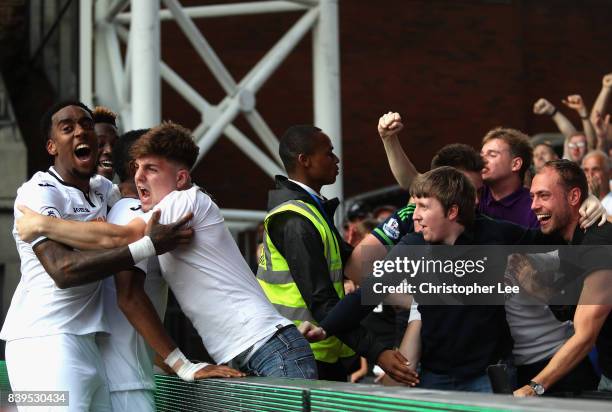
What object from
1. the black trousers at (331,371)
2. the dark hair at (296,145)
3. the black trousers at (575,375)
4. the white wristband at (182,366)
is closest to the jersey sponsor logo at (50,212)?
the white wristband at (182,366)

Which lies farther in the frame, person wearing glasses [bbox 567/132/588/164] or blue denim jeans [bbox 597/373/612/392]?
person wearing glasses [bbox 567/132/588/164]

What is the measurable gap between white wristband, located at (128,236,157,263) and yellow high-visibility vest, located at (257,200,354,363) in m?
1.23

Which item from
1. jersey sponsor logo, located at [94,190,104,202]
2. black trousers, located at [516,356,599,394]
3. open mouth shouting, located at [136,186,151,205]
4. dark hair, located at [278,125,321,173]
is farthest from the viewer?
dark hair, located at [278,125,321,173]

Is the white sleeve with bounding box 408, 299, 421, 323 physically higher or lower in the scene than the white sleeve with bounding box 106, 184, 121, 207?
lower

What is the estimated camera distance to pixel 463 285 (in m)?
5.35

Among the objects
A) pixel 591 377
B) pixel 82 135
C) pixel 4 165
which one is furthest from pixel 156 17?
pixel 591 377

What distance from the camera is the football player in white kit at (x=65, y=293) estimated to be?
4.46m

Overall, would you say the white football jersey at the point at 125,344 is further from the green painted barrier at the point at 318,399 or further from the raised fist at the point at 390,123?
the raised fist at the point at 390,123

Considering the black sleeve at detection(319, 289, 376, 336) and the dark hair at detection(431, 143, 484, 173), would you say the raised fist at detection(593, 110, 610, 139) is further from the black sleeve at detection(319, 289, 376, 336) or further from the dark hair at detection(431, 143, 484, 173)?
the black sleeve at detection(319, 289, 376, 336)

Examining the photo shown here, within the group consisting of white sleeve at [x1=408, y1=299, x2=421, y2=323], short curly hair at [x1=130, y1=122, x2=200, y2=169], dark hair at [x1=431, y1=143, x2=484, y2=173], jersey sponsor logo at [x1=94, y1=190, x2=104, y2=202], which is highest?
dark hair at [x1=431, y1=143, x2=484, y2=173]

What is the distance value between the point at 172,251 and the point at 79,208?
567mm

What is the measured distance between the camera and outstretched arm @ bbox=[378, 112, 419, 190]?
244 inches

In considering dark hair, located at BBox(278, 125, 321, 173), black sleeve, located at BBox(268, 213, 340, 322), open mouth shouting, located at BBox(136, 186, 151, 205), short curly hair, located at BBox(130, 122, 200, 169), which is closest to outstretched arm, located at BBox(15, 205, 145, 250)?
open mouth shouting, located at BBox(136, 186, 151, 205)

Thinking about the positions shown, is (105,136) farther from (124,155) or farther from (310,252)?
(310,252)
